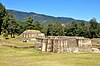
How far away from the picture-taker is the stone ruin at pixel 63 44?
4681 centimetres

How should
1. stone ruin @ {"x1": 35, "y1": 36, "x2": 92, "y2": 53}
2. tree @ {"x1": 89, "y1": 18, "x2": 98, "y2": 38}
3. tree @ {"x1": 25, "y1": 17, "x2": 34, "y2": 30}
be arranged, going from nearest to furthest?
stone ruin @ {"x1": 35, "y1": 36, "x2": 92, "y2": 53} < tree @ {"x1": 25, "y1": 17, "x2": 34, "y2": 30} < tree @ {"x1": 89, "y1": 18, "x2": 98, "y2": 38}

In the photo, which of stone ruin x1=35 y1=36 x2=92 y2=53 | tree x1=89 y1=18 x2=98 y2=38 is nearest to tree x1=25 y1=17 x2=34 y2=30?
tree x1=89 y1=18 x2=98 y2=38

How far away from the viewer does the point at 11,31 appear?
287ft

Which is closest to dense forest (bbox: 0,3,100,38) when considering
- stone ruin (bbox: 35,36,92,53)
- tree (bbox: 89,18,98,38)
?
tree (bbox: 89,18,98,38)

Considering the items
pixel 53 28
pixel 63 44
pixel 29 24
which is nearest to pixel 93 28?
pixel 53 28

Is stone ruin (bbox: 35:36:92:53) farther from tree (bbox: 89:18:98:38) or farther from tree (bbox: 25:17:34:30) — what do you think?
tree (bbox: 89:18:98:38)

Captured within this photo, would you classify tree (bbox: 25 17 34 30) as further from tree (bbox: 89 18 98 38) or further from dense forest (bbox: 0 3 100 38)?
tree (bbox: 89 18 98 38)

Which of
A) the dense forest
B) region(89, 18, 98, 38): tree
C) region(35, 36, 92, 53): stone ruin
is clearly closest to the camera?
region(35, 36, 92, 53): stone ruin

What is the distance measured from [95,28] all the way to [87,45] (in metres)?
55.7

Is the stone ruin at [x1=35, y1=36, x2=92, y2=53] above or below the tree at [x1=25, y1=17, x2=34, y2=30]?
below

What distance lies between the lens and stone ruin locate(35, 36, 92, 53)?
46.8m

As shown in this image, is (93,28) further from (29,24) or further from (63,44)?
(63,44)

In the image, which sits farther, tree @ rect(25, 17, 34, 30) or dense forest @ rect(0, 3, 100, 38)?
tree @ rect(25, 17, 34, 30)

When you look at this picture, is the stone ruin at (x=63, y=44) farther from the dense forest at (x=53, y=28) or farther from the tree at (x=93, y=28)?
the tree at (x=93, y=28)
